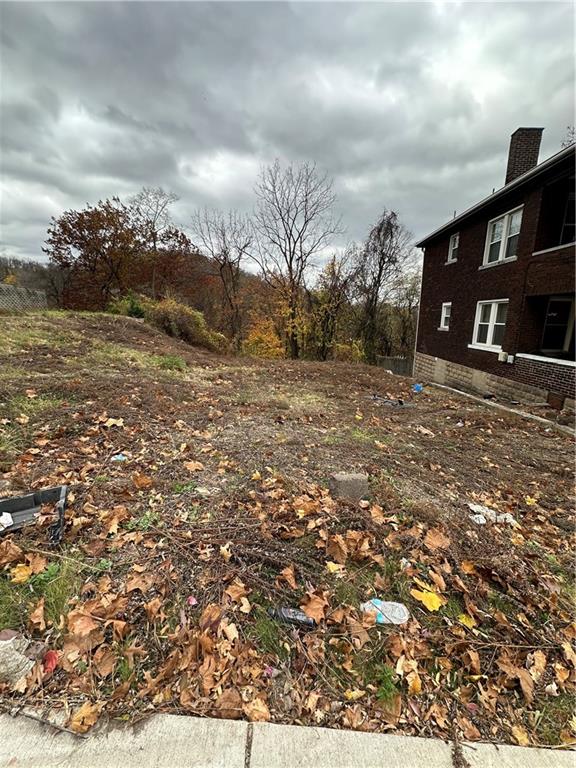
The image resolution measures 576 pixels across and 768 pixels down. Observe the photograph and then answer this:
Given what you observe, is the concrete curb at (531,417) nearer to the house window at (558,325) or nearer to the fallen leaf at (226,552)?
the house window at (558,325)

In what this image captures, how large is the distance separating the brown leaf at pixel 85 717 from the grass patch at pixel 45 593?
48 cm

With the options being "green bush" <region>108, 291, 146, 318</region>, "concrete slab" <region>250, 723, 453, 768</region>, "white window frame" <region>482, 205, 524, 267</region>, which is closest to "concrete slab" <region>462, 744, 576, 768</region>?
"concrete slab" <region>250, 723, 453, 768</region>

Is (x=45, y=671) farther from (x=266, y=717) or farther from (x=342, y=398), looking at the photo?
(x=342, y=398)

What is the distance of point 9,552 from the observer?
2076 mm

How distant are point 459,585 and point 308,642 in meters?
1.13

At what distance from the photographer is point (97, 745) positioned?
1.33 m

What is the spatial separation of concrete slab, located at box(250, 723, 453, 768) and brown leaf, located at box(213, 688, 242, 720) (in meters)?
0.11

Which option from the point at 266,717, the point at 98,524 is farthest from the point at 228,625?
the point at 98,524

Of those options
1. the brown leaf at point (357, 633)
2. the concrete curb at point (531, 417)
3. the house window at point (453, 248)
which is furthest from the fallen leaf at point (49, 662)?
the house window at point (453, 248)

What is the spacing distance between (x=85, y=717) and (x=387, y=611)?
1600 millimetres

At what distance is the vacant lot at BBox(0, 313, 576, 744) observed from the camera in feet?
5.14

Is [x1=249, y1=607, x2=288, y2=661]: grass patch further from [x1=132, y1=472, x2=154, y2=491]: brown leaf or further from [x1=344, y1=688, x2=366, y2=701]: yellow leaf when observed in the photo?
[x1=132, y1=472, x2=154, y2=491]: brown leaf

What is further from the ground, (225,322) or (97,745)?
(225,322)

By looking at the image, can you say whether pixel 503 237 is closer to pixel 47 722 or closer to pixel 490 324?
pixel 490 324
